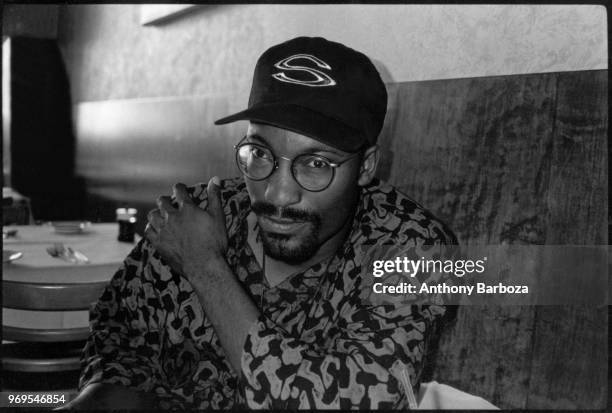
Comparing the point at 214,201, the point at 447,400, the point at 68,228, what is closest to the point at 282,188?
the point at 214,201

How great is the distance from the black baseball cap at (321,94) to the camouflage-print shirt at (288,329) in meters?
0.20

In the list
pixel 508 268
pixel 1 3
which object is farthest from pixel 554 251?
pixel 1 3

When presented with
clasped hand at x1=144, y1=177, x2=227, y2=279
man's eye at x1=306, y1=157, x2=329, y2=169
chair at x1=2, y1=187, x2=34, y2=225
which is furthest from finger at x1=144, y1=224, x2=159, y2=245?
chair at x1=2, y1=187, x2=34, y2=225

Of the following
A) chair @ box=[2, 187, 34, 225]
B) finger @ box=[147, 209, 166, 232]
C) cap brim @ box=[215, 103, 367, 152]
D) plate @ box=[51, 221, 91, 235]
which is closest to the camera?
cap brim @ box=[215, 103, 367, 152]

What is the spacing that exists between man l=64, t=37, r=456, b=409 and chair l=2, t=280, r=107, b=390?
0.43 meters

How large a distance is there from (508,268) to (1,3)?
111 cm

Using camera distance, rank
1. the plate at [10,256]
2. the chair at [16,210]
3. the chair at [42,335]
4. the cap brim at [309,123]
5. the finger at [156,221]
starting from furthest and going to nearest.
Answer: the chair at [16,210] < the plate at [10,256] < the chair at [42,335] < the finger at [156,221] < the cap brim at [309,123]

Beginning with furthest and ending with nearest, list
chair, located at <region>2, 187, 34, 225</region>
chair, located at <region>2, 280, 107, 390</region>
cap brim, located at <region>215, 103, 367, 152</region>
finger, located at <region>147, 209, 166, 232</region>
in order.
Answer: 1. chair, located at <region>2, 187, 34, 225</region>
2. chair, located at <region>2, 280, 107, 390</region>
3. finger, located at <region>147, 209, 166, 232</region>
4. cap brim, located at <region>215, 103, 367, 152</region>

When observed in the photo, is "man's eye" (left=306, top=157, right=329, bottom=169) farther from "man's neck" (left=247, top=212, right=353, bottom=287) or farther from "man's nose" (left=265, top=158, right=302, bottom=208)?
"man's neck" (left=247, top=212, right=353, bottom=287)

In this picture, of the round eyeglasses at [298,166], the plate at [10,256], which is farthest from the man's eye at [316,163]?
the plate at [10,256]

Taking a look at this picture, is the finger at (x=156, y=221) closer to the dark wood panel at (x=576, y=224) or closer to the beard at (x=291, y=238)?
the beard at (x=291, y=238)

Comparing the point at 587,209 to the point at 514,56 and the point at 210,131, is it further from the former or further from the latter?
the point at 210,131

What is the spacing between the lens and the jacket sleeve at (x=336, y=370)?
92 cm

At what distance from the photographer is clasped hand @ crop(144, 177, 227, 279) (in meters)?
1.08
